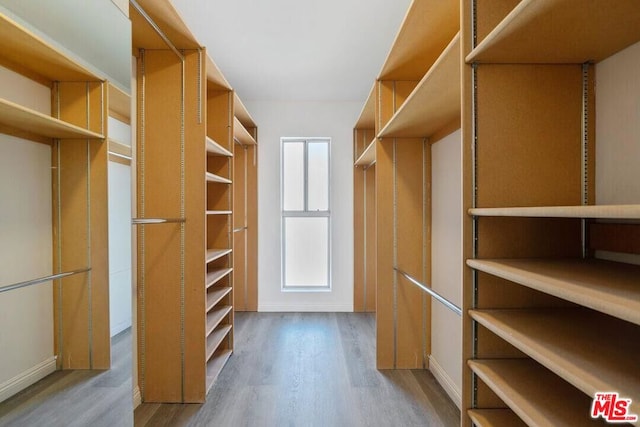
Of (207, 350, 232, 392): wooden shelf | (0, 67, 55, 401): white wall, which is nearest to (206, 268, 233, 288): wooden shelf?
(207, 350, 232, 392): wooden shelf

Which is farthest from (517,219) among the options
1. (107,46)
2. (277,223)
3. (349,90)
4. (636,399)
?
(277,223)

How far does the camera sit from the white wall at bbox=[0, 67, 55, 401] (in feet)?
3.10

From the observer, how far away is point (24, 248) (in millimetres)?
1020

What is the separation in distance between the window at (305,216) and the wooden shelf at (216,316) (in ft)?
4.70

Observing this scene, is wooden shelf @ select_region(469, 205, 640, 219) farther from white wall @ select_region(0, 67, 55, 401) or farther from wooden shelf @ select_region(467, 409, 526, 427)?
white wall @ select_region(0, 67, 55, 401)


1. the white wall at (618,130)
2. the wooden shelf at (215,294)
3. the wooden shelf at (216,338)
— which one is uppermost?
the white wall at (618,130)

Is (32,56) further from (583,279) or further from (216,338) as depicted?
(216,338)

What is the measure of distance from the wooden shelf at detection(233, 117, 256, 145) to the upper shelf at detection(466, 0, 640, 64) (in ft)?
7.55

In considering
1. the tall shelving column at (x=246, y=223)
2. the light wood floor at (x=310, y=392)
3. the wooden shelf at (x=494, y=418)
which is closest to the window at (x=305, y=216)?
the tall shelving column at (x=246, y=223)

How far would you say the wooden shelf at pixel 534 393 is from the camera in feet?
2.75

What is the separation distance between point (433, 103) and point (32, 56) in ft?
5.24

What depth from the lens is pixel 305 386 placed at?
2350 mm

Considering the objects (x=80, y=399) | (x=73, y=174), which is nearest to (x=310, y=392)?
(x=80, y=399)

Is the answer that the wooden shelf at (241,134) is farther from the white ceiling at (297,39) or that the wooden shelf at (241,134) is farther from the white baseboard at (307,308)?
the white baseboard at (307,308)
